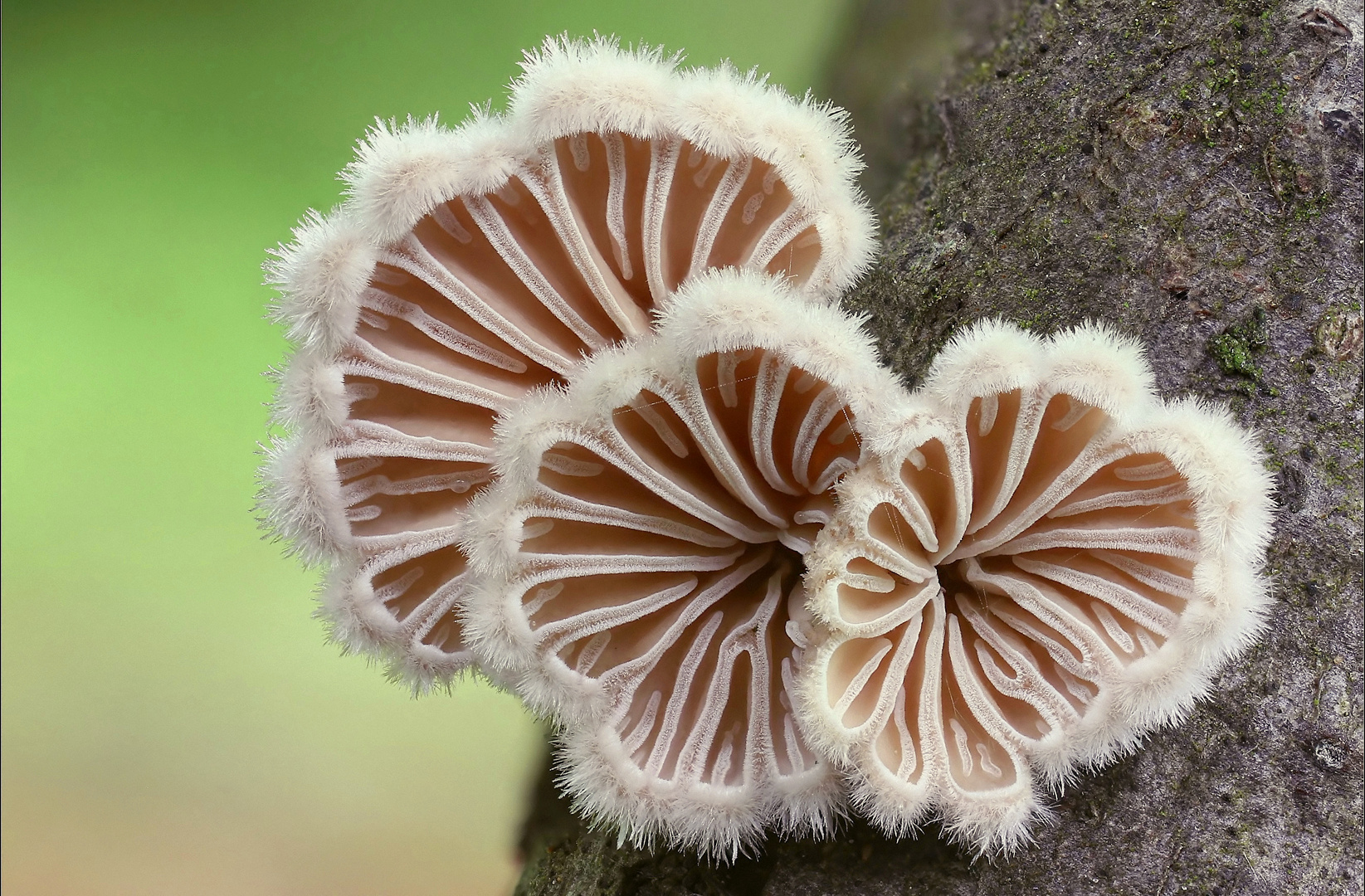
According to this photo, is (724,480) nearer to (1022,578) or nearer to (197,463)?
(1022,578)

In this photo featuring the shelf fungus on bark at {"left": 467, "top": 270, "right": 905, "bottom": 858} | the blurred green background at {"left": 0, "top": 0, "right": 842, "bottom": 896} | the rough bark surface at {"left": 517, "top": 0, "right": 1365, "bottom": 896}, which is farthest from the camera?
the blurred green background at {"left": 0, "top": 0, "right": 842, "bottom": 896}

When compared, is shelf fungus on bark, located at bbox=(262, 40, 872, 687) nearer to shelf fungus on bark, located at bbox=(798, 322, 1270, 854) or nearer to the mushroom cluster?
the mushroom cluster

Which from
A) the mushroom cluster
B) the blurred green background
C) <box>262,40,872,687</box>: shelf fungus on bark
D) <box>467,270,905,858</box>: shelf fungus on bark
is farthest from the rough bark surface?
the blurred green background

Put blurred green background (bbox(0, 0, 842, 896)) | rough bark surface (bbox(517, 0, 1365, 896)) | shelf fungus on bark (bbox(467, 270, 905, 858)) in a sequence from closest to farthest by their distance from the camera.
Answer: shelf fungus on bark (bbox(467, 270, 905, 858)) < rough bark surface (bbox(517, 0, 1365, 896)) < blurred green background (bbox(0, 0, 842, 896))

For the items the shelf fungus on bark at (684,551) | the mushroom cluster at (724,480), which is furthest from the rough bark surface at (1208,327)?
the shelf fungus on bark at (684,551)

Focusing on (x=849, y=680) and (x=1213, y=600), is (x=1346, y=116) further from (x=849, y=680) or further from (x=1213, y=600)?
(x=849, y=680)

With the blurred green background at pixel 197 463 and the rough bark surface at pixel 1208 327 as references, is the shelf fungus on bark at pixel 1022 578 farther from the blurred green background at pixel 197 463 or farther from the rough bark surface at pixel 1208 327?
the blurred green background at pixel 197 463
